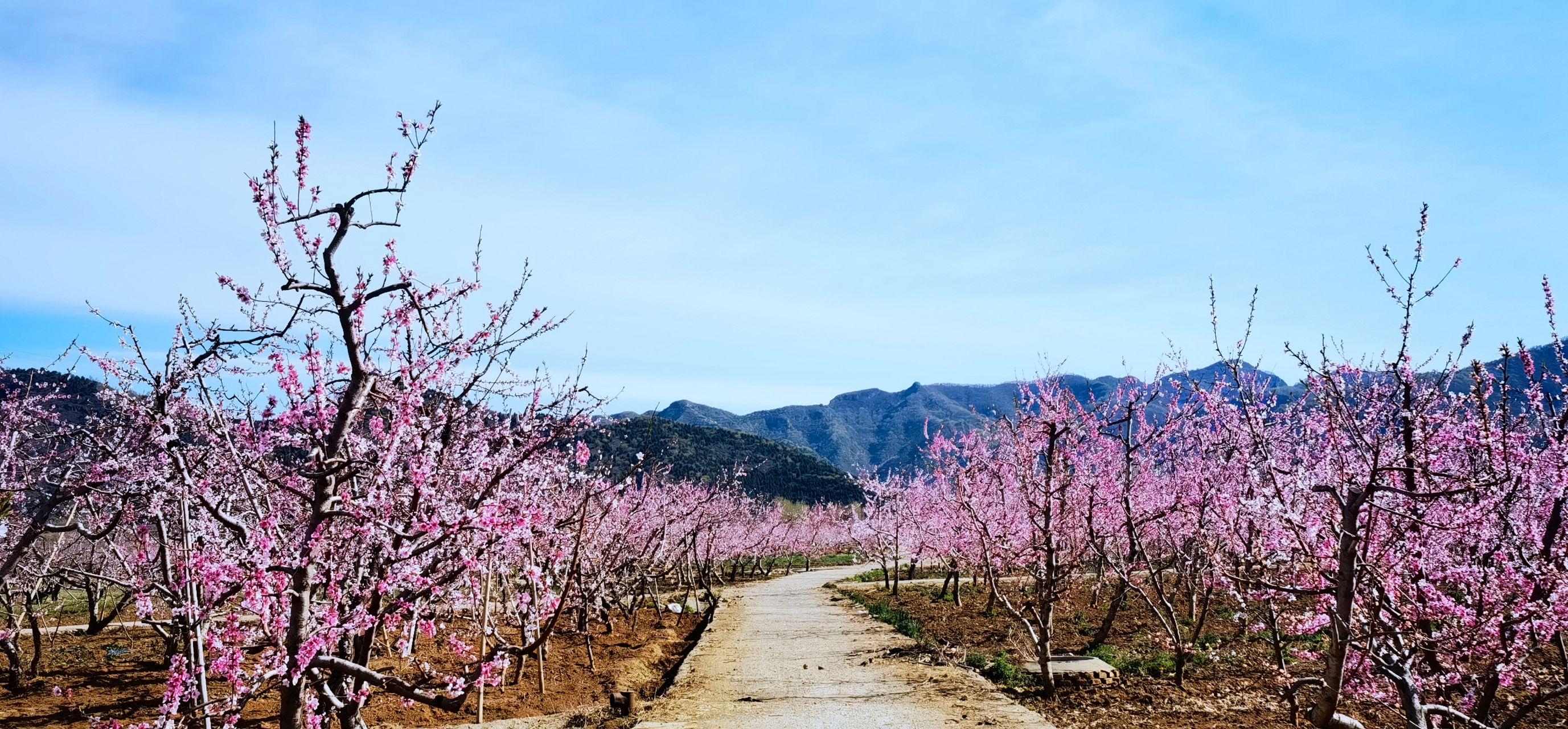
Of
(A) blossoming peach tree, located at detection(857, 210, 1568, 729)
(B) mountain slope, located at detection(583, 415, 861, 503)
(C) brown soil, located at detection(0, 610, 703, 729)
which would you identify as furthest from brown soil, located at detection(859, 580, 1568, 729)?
(B) mountain slope, located at detection(583, 415, 861, 503)

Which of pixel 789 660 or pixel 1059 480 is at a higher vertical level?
pixel 1059 480

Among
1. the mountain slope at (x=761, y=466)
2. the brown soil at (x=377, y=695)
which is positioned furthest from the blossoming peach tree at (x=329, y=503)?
the mountain slope at (x=761, y=466)

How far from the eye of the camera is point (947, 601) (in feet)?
69.3

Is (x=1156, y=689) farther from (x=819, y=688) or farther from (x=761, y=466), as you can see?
(x=761, y=466)

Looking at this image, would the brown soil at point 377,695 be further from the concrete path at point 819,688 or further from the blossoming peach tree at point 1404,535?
the blossoming peach tree at point 1404,535

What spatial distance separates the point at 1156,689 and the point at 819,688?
4002mm

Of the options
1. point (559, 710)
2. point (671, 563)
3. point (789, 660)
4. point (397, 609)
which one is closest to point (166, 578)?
point (397, 609)

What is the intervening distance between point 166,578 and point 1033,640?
8.70m

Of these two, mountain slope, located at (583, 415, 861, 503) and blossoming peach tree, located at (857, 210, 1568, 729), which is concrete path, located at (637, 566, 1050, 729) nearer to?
blossoming peach tree, located at (857, 210, 1568, 729)

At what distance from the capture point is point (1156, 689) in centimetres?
968

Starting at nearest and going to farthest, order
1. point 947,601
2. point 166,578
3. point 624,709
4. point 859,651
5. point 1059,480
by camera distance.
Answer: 1. point 166,578
2. point 624,709
3. point 1059,480
4. point 859,651
5. point 947,601

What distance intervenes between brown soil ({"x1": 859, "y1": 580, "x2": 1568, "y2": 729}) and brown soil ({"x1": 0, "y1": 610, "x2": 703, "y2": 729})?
480 centimetres

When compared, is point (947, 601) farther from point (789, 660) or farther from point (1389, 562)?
point (1389, 562)

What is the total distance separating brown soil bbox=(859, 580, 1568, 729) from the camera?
27.1 feet
